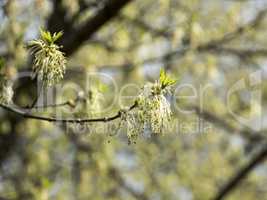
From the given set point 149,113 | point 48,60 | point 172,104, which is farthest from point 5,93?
point 172,104

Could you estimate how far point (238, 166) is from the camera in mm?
6695

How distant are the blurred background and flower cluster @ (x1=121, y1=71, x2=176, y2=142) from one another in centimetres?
216

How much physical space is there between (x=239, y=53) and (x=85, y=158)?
1.68m

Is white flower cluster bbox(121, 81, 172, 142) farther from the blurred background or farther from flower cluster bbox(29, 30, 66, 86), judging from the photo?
the blurred background

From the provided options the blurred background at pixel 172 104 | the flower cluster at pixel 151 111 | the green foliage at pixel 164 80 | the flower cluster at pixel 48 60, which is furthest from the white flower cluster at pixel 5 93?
the blurred background at pixel 172 104

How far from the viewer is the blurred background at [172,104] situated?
4.92 meters

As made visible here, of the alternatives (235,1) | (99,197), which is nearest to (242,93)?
(235,1)

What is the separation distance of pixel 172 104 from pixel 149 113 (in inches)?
112

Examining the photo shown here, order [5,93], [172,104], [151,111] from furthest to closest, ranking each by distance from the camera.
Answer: [172,104] < [5,93] < [151,111]

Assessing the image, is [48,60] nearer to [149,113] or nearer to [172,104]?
[149,113]

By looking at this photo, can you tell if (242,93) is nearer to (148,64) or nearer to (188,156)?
(188,156)

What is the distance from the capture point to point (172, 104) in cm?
479

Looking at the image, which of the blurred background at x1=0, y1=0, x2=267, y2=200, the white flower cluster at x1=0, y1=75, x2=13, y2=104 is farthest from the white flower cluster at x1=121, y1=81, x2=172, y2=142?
the blurred background at x1=0, y1=0, x2=267, y2=200

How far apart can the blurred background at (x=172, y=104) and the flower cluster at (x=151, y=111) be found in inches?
85.0
